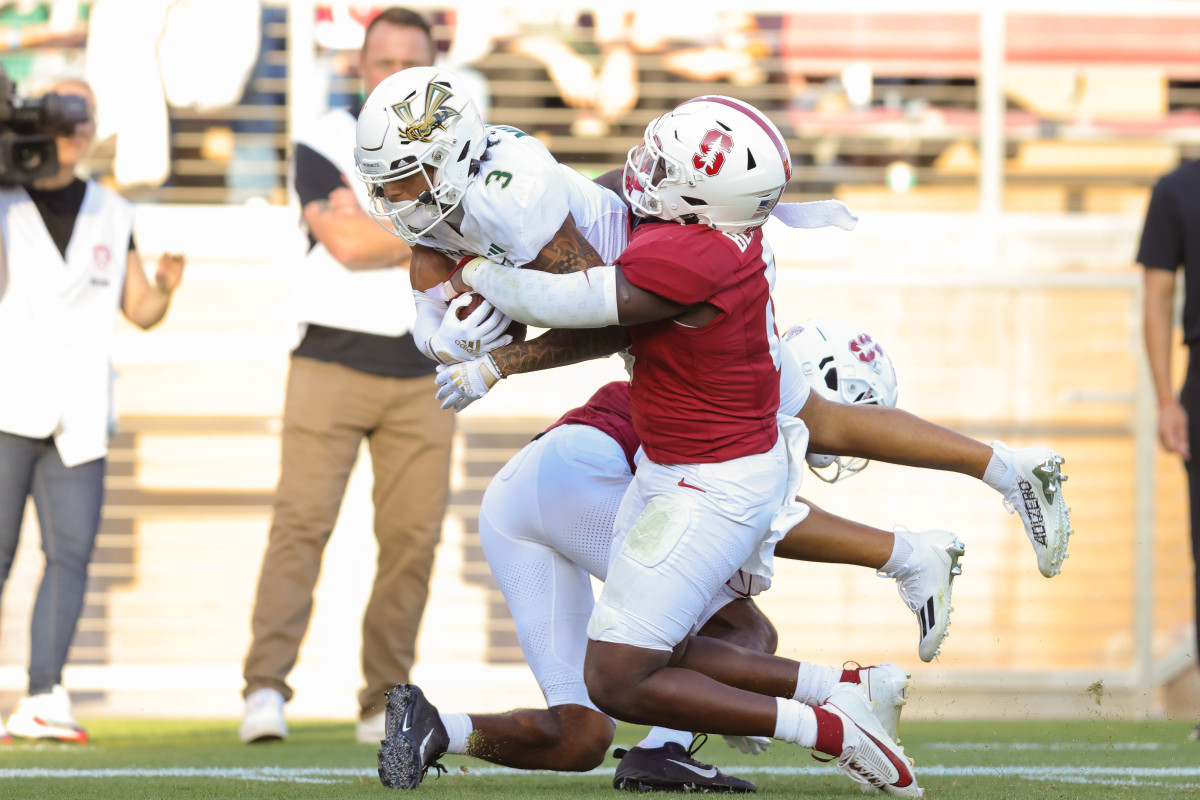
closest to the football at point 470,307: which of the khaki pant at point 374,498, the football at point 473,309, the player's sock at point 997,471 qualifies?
the football at point 473,309

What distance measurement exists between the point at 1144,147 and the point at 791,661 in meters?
5.50

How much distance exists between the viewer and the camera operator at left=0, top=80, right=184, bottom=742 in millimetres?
4859

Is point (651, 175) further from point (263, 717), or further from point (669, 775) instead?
point (263, 717)

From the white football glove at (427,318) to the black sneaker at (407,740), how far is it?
0.76 m

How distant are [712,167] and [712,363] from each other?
40 cm

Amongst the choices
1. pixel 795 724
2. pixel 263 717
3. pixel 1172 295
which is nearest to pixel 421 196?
pixel 795 724

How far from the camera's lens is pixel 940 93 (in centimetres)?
786

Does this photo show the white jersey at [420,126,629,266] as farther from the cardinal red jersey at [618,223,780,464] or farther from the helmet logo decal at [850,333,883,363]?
the helmet logo decal at [850,333,883,363]

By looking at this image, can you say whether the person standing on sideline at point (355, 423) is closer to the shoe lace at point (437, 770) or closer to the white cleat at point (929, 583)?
the shoe lace at point (437, 770)

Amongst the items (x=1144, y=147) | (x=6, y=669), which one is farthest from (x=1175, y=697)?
(x=6, y=669)

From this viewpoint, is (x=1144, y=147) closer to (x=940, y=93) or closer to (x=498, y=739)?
(x=940, y=93)

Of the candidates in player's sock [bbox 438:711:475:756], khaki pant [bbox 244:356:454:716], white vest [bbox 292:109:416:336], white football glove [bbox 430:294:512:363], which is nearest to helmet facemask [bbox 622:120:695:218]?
white football glove [bbox 430:294:512:363]

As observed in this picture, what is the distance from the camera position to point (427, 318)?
3.32 metres

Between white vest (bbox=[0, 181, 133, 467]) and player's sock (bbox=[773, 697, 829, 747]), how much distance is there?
8.95ft
